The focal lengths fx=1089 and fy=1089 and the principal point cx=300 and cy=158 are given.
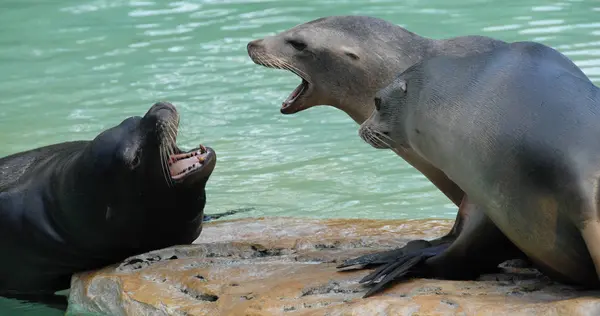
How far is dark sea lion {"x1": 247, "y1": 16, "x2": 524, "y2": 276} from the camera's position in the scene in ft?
17.8

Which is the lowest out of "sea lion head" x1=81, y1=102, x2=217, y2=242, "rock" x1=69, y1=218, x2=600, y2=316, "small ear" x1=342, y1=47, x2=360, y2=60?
"rock" x1=69, y1=218, x2=600, y2=316

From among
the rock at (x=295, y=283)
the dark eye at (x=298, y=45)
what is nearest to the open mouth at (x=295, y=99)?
the dark eye at (x=298, y=45)

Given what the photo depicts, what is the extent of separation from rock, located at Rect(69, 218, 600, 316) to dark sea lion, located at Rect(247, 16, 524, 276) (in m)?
0.69

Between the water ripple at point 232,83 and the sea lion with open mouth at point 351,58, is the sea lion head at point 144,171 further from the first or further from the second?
the water ripple at point 232,83

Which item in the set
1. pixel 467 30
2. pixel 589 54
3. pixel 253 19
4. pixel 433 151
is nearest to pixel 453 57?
pixel 433 151

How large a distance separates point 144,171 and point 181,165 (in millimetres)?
204

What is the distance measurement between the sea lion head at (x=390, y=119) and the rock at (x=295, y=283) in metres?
0.58

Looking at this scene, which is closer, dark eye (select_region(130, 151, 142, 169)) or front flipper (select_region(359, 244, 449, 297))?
front flipper (select_region(359, 244, 449, 297))

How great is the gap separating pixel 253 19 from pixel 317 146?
4.86 m

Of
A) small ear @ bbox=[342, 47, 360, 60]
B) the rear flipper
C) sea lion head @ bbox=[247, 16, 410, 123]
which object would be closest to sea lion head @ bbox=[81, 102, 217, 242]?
sea lion head @ bbox=[247, 16, 410, 123]

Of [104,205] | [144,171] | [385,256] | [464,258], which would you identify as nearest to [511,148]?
[464,258]

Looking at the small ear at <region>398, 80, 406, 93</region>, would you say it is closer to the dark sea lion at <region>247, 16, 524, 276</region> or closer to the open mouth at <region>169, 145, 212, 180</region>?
the dark sea lion at <region>247, 16, 524, 276</region>

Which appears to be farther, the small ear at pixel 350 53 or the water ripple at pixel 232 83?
the water ripple at pixel 232 83

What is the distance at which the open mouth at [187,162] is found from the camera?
5496 millimetres
